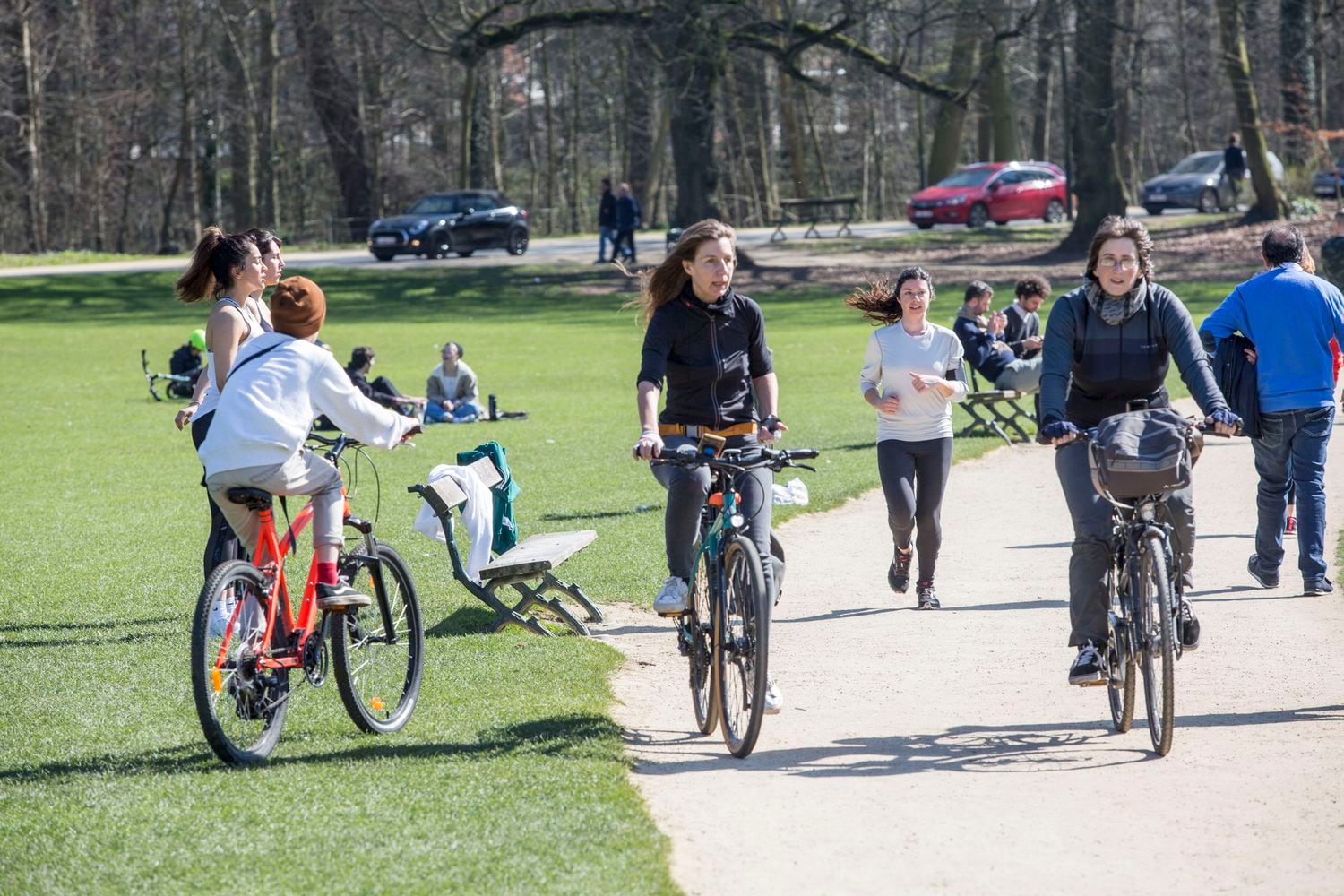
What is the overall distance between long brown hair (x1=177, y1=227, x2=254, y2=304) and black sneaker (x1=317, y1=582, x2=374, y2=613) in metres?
2.26

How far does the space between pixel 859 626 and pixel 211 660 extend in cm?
379

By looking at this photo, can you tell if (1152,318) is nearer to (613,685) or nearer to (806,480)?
(613,685)

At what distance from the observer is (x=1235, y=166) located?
1681 inches

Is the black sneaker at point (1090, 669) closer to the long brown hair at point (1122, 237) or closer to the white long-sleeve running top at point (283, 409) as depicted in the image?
the long brown hair at point (1122, 237)

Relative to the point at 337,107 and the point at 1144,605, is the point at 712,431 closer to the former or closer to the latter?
the point at 1144,605

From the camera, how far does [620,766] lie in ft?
18.9

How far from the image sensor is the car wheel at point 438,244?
39875 mm

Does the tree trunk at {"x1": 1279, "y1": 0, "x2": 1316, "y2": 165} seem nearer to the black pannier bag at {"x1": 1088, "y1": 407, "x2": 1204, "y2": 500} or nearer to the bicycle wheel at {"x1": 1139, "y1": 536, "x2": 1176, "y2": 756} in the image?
the black pannier bag at {"x1": 1088, "y1": 407, "x2": 1204, "y2": 500}

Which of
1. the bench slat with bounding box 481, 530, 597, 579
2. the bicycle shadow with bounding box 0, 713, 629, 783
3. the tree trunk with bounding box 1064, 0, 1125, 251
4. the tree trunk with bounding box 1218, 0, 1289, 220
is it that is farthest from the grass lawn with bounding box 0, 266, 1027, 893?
the tree trunk with bounding box 1218, 0, 1289, 220

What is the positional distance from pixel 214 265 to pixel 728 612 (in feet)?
10.3

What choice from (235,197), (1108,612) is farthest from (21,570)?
(235,197)

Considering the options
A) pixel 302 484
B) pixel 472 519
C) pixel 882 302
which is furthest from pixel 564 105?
pixel 302 484

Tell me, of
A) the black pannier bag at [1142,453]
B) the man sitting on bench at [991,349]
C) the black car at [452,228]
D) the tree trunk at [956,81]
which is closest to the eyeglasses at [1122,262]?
the black pannier bag at [1142,453]

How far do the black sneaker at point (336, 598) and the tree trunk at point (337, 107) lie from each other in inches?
1691
